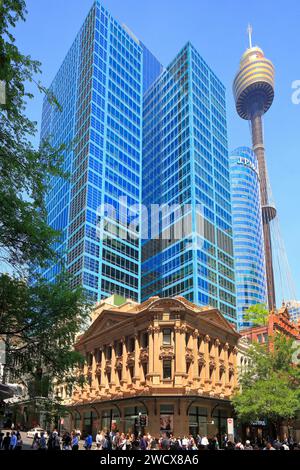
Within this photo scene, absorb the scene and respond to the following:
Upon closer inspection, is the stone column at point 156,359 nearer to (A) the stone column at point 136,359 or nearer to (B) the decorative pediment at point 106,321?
(A) the stone column at point 136,359

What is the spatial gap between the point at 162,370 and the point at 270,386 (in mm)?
10636

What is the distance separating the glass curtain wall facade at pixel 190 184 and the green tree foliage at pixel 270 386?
38691 millimetres

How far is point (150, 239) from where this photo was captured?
341 feet

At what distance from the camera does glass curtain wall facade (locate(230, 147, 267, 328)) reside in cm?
15875

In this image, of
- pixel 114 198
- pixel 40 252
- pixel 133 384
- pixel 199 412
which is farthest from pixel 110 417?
pixel 114 198

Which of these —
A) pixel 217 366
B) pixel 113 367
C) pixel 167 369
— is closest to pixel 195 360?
pixel 167 369

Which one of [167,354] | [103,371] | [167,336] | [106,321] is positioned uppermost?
[106,321]

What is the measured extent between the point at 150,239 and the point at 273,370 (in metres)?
60.2

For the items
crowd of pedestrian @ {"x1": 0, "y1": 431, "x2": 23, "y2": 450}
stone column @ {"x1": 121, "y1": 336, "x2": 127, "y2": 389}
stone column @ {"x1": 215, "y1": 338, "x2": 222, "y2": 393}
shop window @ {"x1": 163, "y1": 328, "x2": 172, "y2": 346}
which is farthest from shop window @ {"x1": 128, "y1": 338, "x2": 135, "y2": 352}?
crowd of pedestrian @ {"x1": 0, "y1": 431, "x2": 23, "y2": 450}

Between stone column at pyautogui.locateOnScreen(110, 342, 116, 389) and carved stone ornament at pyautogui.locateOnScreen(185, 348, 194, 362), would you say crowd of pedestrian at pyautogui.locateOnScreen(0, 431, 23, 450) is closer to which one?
carved stone ornament at pyautogui.locateOnScreen(185, 348, 194, 362)

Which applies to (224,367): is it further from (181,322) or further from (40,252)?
(40,252)

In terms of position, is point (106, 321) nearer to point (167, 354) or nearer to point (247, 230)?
point (167, 354)

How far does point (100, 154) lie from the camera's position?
9262 cm

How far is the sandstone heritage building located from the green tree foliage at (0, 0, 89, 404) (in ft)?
102
